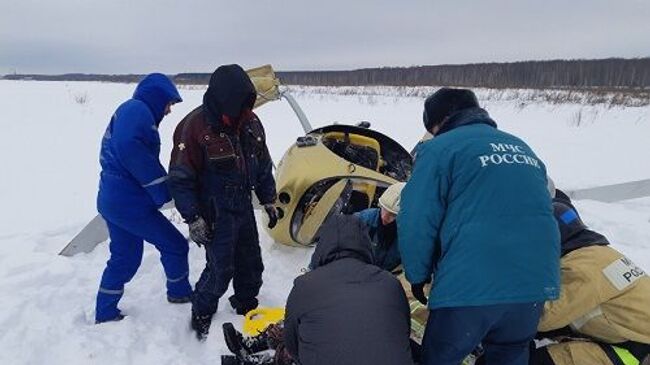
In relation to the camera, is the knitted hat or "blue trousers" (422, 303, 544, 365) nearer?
"blue trousers" (422, 303, 544, 365)

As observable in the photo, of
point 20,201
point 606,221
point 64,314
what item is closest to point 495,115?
point 606,221

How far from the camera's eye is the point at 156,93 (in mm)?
3686

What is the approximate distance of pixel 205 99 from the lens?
3369mm

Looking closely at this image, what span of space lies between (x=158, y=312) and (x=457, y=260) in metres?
2.44

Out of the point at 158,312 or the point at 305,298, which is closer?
the point at 305,298

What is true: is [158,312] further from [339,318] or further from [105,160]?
[339,318]

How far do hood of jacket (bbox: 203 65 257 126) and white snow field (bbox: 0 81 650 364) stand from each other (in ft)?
5.05

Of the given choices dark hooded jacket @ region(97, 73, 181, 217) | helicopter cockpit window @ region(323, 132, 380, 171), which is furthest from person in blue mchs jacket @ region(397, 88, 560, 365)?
helicopter cockpit window @ region(323, 132, 380, 171)

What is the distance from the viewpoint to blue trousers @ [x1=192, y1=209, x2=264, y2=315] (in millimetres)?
3553

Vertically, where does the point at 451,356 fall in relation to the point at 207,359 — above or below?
above

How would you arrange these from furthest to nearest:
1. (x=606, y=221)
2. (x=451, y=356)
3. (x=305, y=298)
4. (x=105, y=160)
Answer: (x=606, y=221) < (x=105, y=160) < (x=451, y=356) < (x=305, y=298)

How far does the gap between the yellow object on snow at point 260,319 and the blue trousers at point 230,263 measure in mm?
277

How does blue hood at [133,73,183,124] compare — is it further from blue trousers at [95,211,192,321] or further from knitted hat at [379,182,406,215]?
knitted hat at [379,182,406,215]

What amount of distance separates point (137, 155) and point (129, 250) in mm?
753
